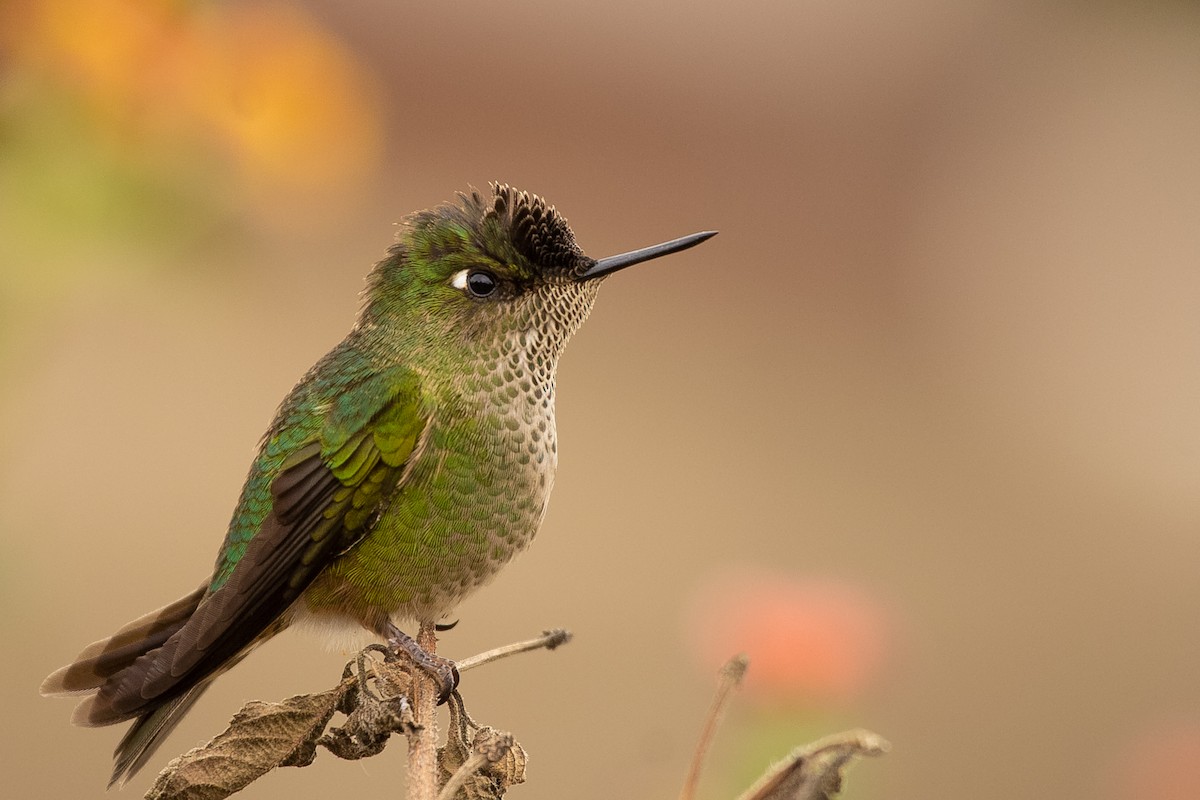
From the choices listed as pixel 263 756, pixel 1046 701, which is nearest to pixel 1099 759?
pixel 1046 701

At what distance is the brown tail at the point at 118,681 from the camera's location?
0.46 metres

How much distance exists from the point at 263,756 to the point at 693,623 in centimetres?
59

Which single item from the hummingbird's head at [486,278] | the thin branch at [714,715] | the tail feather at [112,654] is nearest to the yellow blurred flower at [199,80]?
the hummingbird's head at [486,278]

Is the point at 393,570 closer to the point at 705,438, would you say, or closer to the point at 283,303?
the point at 283,303

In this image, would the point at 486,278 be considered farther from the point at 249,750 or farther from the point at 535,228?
the point at 249,750

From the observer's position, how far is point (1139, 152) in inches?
118

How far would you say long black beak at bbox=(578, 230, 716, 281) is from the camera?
1.43 feet

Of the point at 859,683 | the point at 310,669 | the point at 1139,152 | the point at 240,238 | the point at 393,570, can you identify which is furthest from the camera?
the point at 1139,152

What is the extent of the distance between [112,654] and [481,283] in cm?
24

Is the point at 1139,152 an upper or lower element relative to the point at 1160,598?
upper

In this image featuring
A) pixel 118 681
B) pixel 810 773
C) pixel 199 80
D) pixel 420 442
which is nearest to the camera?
pixel 810 773

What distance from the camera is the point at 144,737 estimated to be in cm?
48

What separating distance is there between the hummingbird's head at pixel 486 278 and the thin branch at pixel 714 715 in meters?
0.21

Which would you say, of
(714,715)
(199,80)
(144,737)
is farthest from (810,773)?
(199,80)
